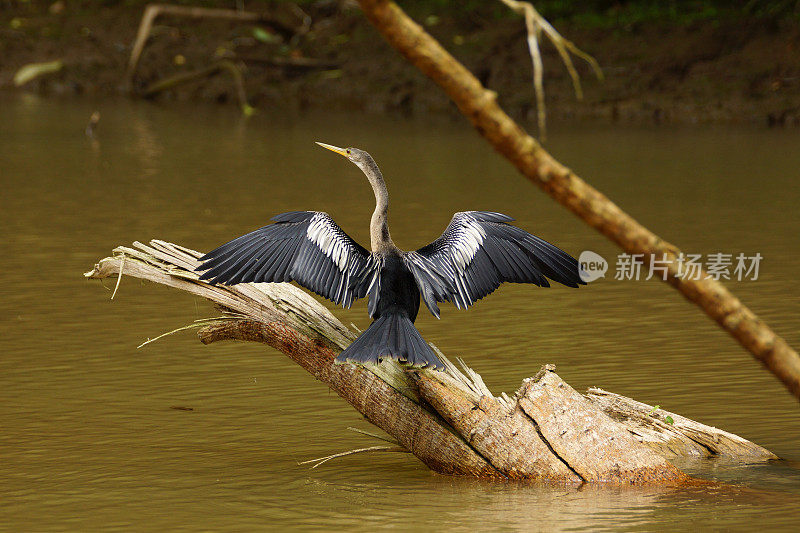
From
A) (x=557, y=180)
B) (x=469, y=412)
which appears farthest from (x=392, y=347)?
(x=557, y=180)

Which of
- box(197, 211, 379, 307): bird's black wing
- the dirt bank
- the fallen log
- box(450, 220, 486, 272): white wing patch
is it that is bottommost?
the fallen log

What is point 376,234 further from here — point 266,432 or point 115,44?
point 115,44

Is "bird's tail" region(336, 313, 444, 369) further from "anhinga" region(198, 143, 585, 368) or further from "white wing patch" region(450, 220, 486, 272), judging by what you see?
"white wing patch" region(450, 220, 486, 272)

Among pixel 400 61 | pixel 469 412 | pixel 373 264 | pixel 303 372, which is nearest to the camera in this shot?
pixel 469 412

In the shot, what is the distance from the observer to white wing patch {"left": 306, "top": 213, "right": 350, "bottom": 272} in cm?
536

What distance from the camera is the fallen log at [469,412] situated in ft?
17.0

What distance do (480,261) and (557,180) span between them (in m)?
1.69

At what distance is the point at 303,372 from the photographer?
23.9 ft

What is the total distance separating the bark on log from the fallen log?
1212mm

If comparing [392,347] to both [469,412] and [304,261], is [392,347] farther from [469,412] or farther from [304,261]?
[304,261]

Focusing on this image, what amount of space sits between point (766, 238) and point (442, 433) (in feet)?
23.1

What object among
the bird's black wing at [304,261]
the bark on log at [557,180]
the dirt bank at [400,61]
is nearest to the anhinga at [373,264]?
the bird's black wing at [304,261]

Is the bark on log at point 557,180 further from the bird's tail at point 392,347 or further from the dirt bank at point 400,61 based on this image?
the dirt bank at point 400,61

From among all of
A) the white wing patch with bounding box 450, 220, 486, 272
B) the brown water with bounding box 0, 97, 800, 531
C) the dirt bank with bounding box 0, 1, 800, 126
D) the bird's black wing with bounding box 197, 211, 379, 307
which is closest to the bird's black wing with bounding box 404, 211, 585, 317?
the white wing patch with bounding box 450, 220, 486, 272
